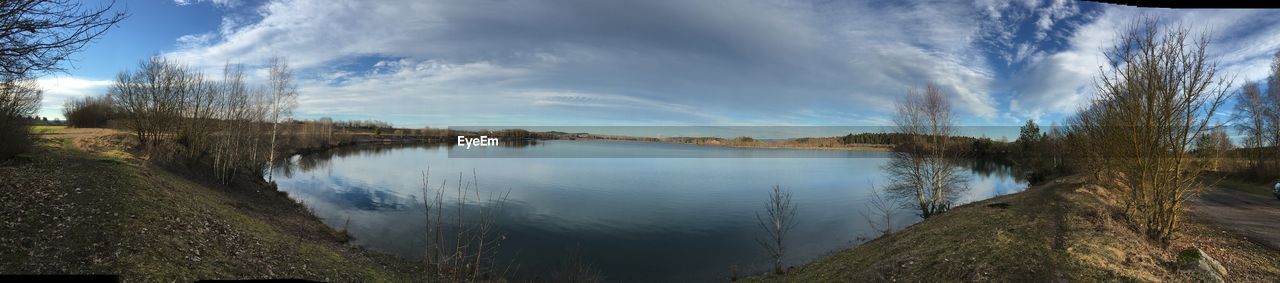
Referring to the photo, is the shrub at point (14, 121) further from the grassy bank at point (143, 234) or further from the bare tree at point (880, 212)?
the bare tree at point (880, 212)

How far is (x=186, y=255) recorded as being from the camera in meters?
9.80

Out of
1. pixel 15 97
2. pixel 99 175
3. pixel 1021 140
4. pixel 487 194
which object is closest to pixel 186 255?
pixel 99 175

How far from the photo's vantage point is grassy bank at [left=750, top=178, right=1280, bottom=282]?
8.84 meters

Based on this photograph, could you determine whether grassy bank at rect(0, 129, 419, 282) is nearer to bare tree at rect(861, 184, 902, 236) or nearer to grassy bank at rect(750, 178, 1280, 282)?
grassy bank at rect(750, 178, 1280, 282)

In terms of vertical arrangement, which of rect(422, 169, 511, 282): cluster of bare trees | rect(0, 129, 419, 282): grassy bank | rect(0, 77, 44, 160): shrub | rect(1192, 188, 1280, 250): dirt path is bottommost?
rect(422, 169, 511, 282): cluster of bare trees

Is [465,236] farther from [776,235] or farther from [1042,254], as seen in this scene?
[1042,254]

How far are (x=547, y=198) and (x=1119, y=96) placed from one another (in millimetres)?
24821

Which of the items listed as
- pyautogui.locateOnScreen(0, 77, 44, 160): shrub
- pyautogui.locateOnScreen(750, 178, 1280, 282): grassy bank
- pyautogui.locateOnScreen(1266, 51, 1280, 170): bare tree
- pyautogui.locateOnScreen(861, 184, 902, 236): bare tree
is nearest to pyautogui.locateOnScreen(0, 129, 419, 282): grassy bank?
pyautogui.locateOnScreen(0, 77, 44, 160): shrub

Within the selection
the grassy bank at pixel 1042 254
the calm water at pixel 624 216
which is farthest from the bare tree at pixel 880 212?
the grassy bank at pixel 1042 254

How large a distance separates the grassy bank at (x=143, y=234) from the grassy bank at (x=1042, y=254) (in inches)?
477

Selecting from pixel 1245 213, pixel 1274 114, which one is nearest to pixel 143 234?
pixel 1245 213

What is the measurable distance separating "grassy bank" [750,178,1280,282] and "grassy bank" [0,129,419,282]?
39.8ft

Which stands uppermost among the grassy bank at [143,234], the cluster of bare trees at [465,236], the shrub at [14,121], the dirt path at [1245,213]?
the shrub at [14,121]

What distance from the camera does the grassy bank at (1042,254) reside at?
884cm
